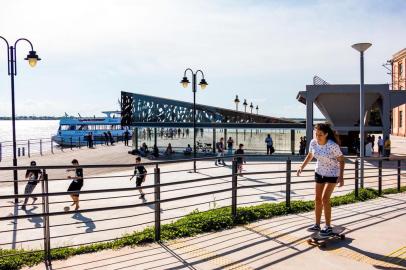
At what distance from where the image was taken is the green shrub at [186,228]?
541 cm

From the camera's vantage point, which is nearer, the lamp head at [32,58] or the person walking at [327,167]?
the person walking at [327,167]

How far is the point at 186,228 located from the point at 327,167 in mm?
2634

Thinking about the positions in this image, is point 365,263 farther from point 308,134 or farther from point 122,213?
point 308,134

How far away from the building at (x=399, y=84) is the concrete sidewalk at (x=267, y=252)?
54759mm

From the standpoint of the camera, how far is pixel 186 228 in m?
6.77

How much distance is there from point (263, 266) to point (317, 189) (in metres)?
1.82

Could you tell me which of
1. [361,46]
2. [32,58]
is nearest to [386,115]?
[361,46]

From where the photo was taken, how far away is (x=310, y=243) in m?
5.99

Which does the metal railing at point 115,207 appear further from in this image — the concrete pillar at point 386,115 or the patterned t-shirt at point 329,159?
the concrete pillar at point 386,115

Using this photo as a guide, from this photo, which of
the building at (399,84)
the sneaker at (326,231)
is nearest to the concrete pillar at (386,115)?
the sneaker at (326,231)

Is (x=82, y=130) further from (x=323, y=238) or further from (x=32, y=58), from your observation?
(x=323, y=238)

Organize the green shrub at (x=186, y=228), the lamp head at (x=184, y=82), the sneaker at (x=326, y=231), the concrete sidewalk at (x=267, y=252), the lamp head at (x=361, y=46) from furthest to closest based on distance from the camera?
the lamp head at (x=184, y=82), the lamp head at (x=361, y=46), the sneaker at (x=326, y=231), the green shrub at (x=186, y=228), the concrete sidewalk at (x=267, y=252)

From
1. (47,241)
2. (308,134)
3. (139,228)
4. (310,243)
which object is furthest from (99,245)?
(308,134)

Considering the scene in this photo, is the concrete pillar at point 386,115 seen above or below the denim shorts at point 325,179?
above
